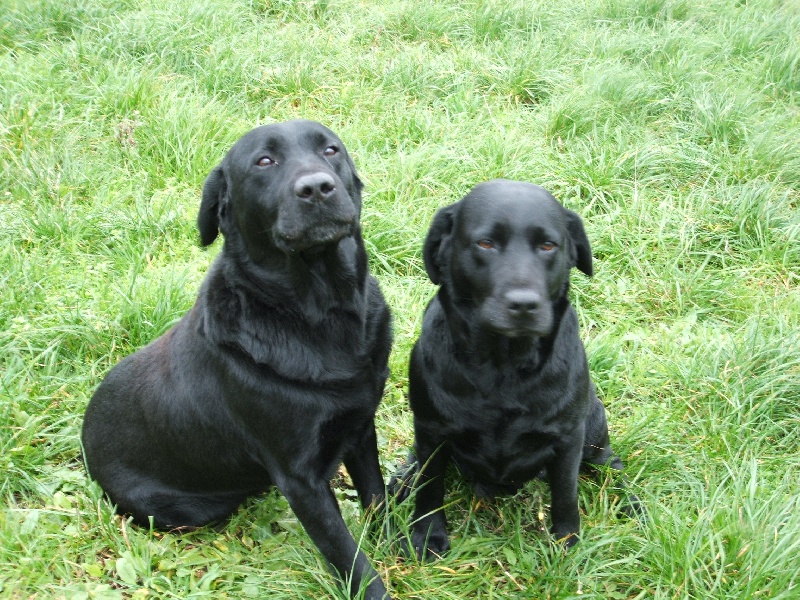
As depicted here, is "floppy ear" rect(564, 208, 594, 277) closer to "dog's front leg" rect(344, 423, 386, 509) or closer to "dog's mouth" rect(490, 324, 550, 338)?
"dog's mouth" rect(490, 324, 550, 338)

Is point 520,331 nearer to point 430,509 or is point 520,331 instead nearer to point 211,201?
point 430,509

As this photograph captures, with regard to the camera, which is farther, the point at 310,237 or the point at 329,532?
the point at 329,532

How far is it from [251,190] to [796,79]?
437 centimetres

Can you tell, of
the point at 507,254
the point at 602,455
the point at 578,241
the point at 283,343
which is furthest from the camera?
the point at 602,455

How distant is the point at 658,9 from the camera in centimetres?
590

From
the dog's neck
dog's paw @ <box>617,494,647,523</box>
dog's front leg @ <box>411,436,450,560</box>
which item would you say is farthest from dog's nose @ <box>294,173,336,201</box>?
dog's paw @ <box>617,494,647,523</box>

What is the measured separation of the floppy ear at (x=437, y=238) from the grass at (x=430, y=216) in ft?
2.91

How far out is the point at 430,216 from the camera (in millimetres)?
4066

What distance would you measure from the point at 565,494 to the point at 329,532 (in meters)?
0.78

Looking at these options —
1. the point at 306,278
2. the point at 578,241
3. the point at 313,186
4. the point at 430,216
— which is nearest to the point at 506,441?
the point at 578,241

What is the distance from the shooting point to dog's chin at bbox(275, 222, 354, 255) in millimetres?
2223

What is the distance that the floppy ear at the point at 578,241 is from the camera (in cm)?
243

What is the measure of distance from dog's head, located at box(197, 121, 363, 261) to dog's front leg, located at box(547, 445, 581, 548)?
1000 mm

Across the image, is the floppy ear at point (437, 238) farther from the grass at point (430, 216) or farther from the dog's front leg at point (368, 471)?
the grass at point (430, 216)
